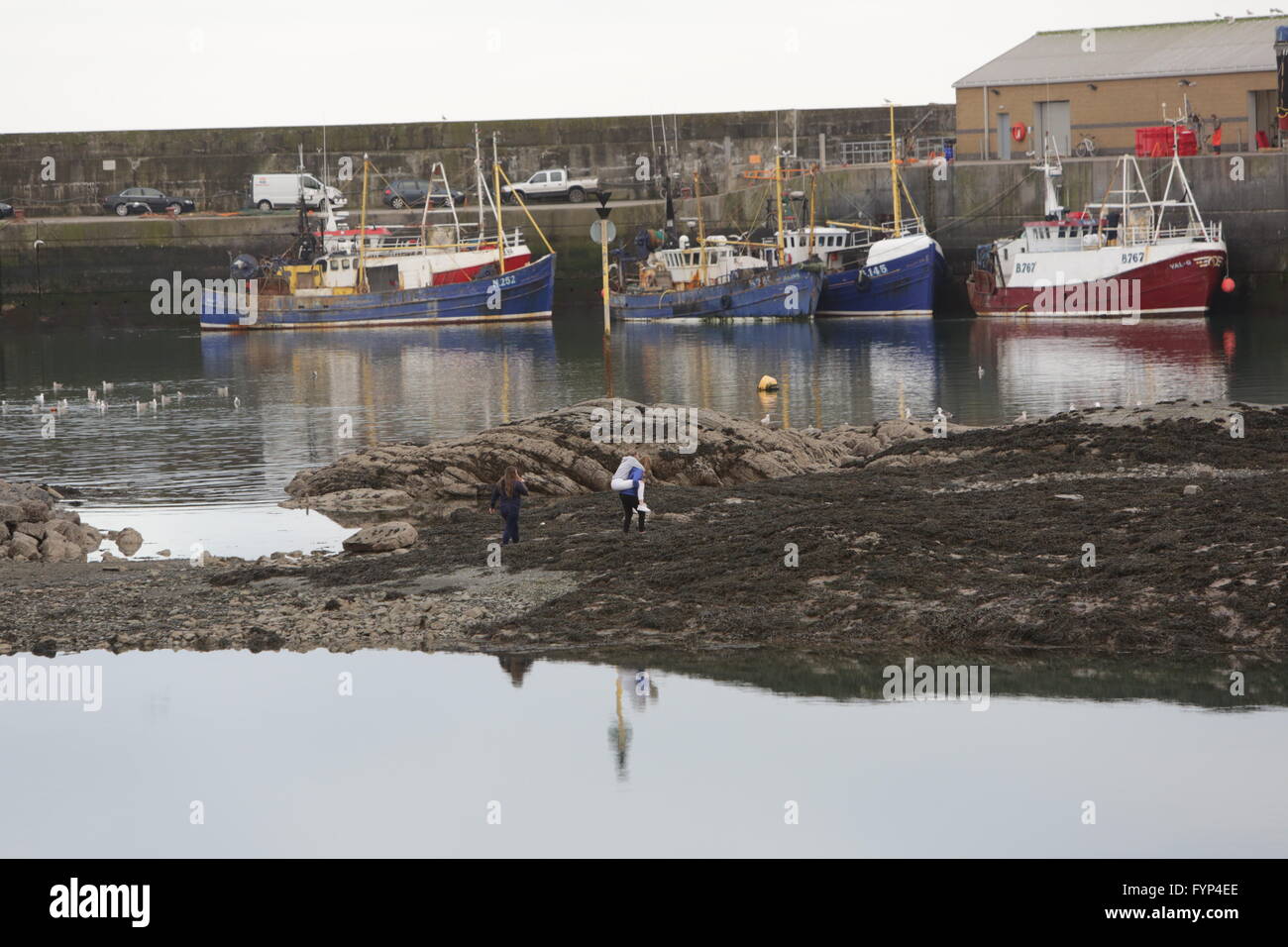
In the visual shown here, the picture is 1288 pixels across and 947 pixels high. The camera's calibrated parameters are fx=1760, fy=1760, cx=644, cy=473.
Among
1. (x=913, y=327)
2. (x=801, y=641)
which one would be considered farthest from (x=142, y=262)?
(x=801, y=641)

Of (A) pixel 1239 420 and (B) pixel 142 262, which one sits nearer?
(A) pixel 1239 420

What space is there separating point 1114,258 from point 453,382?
21.9 metres

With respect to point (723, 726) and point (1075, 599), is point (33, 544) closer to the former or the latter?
point (723, 726)

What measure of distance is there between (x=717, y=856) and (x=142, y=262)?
187 feet

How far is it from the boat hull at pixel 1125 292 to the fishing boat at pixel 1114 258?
0.03 metres

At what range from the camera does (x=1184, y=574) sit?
14852 millimetres

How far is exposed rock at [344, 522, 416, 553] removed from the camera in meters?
18.7

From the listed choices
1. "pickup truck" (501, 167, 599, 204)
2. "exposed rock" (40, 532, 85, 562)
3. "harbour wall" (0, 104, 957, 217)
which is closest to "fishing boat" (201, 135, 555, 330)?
"pickup truck" (501, 167, 599, 204)

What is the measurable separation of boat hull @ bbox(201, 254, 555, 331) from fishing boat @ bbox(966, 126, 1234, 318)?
15.2 meters

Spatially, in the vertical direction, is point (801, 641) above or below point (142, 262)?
below

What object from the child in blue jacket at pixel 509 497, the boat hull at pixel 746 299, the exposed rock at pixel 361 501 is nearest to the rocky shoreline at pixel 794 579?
the child in blue jacket at pixel 509 497

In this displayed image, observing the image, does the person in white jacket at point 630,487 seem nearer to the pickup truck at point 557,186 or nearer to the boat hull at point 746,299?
the boat hull at point 746,299

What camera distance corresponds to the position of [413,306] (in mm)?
60812

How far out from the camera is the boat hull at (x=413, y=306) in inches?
2368
